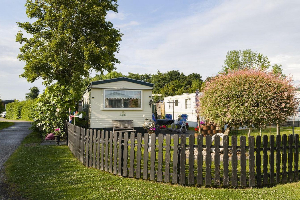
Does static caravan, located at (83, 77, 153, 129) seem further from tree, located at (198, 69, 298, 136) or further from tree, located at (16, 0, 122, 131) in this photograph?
tree, located at (198, 69, 298, 136)

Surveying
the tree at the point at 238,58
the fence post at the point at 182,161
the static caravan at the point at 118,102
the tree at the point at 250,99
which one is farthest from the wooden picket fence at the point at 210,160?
the tree at the point at 238,58

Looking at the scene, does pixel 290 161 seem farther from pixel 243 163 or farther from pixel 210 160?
pixel 210 160

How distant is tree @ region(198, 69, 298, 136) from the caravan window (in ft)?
23.1

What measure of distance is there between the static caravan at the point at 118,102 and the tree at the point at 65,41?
120 inches

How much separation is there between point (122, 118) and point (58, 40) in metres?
6.83

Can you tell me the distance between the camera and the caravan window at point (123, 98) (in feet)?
48.2

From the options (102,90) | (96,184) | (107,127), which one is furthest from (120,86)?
(96,184)

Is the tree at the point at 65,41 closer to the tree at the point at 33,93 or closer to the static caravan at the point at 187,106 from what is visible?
the static caravan at the point at 187,106

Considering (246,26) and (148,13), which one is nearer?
(148,13)

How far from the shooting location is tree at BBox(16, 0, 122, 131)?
56.7 ft

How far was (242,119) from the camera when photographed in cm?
775

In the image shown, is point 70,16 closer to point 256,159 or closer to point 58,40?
point 58,40

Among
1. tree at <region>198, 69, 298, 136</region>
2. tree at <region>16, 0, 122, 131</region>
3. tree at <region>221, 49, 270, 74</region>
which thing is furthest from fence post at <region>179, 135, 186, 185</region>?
tree at <region>221, 49, 270, 74</region>

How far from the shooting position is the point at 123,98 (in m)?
14.9
